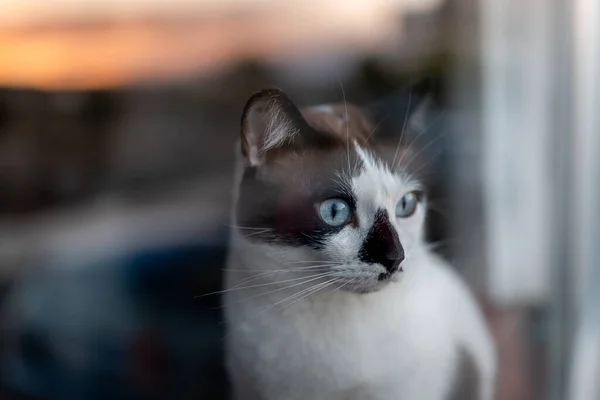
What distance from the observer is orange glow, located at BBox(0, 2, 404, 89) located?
0.92 meters

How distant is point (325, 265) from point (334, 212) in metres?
0.05

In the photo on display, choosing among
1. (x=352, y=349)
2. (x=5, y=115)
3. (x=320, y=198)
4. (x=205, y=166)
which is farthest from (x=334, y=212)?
(x=5, y=115)

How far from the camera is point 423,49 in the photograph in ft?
3.38

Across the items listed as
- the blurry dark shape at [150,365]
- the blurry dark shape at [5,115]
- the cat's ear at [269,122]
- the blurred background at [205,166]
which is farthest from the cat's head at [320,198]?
the blurry dark shape at [5,115]

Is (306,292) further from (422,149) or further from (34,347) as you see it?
(34,347)

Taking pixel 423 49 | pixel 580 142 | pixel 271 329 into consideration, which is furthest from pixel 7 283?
pixel 580 142

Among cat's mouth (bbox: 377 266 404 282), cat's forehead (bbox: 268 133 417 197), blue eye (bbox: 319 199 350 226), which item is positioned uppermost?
cat's forehead (bbox: 268 133 417 197)

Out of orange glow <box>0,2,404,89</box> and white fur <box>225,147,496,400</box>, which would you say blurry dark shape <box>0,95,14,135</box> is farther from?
white fur <box>225,147,496,400</box>

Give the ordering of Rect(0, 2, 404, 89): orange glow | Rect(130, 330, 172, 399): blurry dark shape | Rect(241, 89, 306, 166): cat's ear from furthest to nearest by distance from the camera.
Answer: Rect(0, 2, 404, 89): orange glow → Rect(130, 330, 172, 399): blurry dark shape → Rect(241, 89, 306, 166): cat's ear

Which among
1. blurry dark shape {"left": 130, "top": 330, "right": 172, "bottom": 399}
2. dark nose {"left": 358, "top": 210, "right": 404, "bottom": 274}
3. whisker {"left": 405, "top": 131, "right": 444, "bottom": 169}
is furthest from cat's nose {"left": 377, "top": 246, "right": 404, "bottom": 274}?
blurry dark shape {"left": 130, "top": 330, "right": 172, "bottom": 399}

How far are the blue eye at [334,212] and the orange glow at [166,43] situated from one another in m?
0.39

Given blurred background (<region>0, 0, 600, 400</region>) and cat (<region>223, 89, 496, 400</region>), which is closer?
cat (<region>223, 89, 496, 400</region>)

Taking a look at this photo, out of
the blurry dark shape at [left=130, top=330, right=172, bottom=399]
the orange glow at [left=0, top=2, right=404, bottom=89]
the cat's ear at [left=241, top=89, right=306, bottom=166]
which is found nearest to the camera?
the cat's ear at [left=241, top=89, right=306, bottom=166]

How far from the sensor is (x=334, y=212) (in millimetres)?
616
